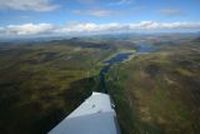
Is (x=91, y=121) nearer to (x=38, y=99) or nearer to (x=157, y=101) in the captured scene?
(x=157, y=101)

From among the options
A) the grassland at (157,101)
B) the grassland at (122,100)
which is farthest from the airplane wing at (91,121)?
the grassland at (122,100)

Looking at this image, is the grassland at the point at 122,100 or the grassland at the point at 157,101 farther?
the grassland at the point at 122,100

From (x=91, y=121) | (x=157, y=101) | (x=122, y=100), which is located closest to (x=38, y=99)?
(x=122, y=100)

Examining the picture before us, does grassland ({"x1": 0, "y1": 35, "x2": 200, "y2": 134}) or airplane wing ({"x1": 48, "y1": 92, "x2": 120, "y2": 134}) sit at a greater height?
airplane wing ({"x1": 48, "y1": 92, "x2": 120, "y2": 134})

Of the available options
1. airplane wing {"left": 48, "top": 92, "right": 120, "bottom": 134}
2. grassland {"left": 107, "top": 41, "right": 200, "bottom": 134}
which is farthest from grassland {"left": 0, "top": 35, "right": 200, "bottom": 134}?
airplane wing {"left": 48, "top": 92, "right": 120, "bottom": 134}

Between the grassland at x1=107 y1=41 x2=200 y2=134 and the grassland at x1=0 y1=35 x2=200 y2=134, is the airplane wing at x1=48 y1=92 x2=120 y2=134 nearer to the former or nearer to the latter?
the grassland at x1=107 y1=41 x2=200 y2=134

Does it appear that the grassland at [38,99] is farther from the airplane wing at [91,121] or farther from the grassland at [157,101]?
the airplane wing at [91,121]

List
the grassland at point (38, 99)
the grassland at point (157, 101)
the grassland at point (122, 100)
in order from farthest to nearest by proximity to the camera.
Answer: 1. the grassland at point (38, 99)
2. the grassland at point (122, 100)
3. the grassland at point (157, 101)

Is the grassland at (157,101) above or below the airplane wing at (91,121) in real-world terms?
below

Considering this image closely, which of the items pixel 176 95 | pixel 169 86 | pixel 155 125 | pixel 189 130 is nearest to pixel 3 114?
pixel 155 125

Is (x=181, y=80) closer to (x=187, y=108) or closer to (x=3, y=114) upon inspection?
(x=187, y=108)

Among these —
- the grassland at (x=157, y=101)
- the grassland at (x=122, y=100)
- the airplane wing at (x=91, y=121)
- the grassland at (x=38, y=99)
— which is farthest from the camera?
the grassland at (x=38, y=99)

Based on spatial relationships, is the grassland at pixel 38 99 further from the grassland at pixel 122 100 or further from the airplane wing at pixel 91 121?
the airplane wing at pixel 91 121
